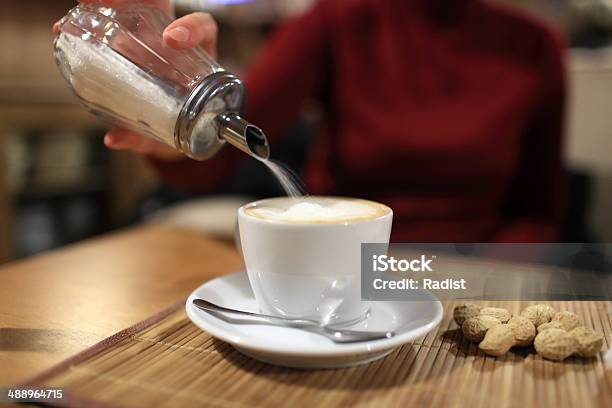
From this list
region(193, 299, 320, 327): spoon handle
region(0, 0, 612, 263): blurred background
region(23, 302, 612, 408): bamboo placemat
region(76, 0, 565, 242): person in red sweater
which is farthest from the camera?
region(0, 0, 612, 263): blurred background

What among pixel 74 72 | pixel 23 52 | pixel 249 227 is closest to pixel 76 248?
pixel 74 72

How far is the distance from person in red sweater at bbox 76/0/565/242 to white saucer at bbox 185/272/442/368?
552 mm

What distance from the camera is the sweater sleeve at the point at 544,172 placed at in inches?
49.6

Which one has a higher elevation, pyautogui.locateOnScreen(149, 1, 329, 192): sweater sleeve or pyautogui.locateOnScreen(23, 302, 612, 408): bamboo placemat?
pyautogui.locateOnScreen(149, 1, 329, 192): sweater sleeve

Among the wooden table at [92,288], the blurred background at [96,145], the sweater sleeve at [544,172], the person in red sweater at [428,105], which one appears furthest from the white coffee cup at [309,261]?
the blurred background at [96,145]

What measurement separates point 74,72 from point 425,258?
0.44 meters

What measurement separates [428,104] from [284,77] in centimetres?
30

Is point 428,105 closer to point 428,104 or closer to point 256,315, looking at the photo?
point 428,104

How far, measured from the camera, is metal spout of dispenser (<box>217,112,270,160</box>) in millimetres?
608

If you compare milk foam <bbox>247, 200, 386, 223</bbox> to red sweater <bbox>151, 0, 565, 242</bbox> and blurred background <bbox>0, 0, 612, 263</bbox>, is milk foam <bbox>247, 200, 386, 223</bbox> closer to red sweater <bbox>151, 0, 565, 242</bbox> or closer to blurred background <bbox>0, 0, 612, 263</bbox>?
red sweater <bbox>151, 0, 565, 242</bbox>

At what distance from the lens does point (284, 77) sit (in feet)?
4.03

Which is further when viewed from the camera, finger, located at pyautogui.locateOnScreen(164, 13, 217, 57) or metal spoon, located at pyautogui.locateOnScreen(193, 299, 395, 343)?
finger, located at pyautogui.locateOnScreen(164, 13, 217, 57)

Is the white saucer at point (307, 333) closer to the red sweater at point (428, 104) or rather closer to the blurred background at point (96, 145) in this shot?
the red sweater at point (428, 104)

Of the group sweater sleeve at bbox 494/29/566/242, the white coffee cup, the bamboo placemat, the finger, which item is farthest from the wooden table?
sweater sleeve at bbox 494/29/566/242
